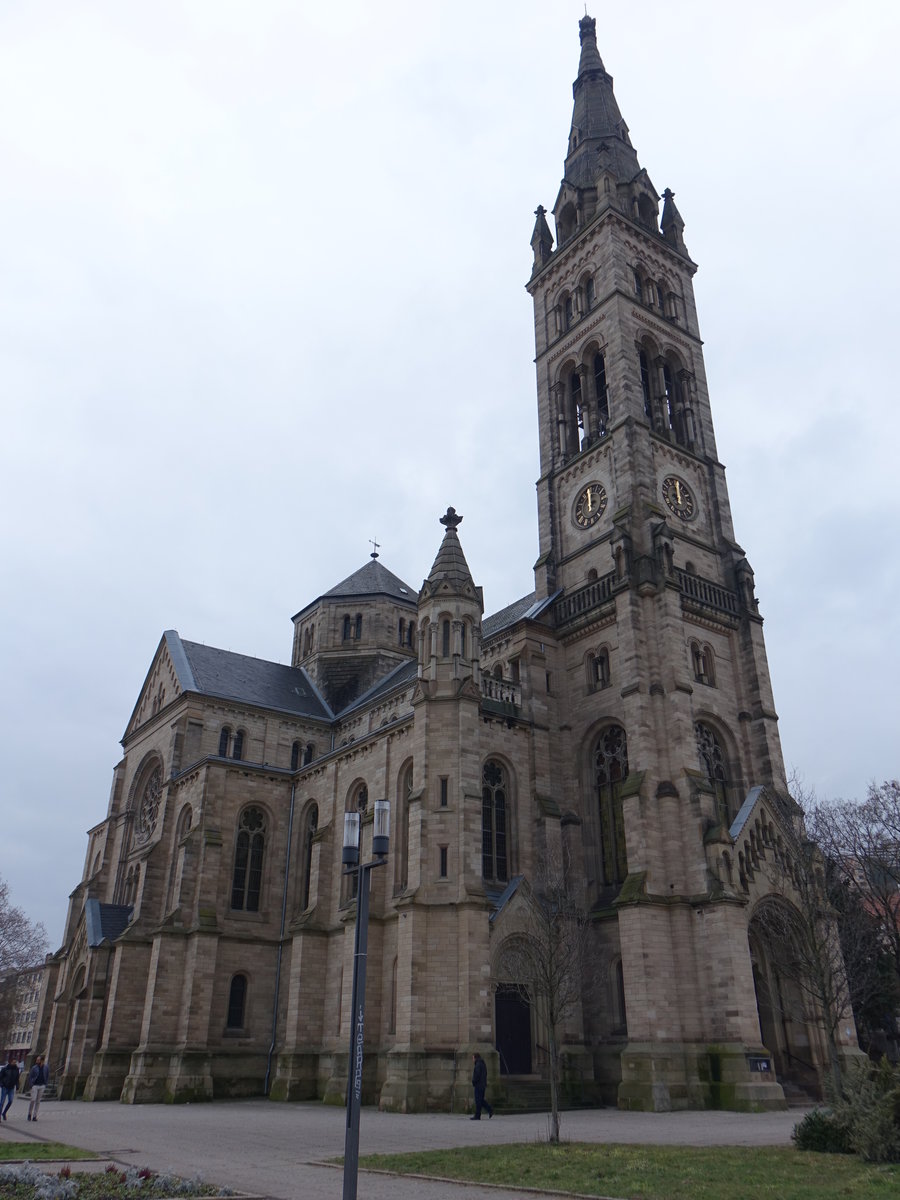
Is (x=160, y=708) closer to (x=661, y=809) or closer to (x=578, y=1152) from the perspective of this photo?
(x=661, y=809)

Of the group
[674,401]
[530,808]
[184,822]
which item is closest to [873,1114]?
[530,808]

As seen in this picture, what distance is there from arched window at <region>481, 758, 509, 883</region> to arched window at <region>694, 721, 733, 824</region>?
7.66 meters

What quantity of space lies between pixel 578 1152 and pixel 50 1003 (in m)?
43.6

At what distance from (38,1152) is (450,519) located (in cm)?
2599

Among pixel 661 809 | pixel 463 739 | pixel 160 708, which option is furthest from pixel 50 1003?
pixel 661 809

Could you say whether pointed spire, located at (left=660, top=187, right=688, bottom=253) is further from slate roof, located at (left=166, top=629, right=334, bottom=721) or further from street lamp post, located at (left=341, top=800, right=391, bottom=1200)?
street lamp post, located at (left=341, top=800, right=391, bottom=1200)

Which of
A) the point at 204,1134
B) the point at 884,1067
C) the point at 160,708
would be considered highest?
the point at 160,708

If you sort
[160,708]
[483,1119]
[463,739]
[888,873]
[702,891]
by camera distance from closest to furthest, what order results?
[483,1119]
[702,891]
[463,739]
[888,873]
[160,708]

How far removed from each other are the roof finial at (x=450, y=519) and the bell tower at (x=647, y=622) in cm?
568

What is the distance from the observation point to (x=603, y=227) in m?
46.4

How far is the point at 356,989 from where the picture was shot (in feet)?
38.0

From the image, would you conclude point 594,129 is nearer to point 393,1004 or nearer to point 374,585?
point 374,585

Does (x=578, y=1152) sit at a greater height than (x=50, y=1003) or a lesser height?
lesser

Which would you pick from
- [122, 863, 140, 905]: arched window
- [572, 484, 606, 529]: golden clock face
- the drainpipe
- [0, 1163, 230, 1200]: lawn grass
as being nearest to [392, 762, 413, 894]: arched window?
the drainpipe
